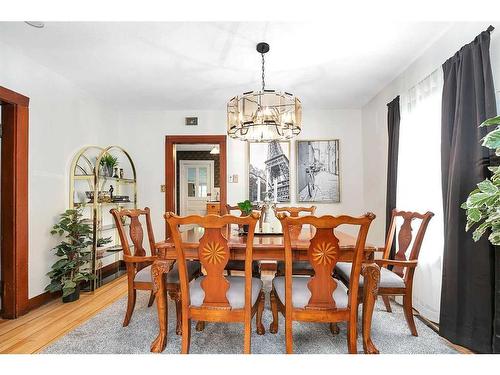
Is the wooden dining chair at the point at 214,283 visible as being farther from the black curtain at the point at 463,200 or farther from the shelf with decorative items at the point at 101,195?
the shelf with decorative items at the point at 101,195


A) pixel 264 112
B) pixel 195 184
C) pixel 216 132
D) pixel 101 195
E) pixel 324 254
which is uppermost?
pixel 216 132

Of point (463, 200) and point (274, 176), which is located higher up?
point (274, 176)

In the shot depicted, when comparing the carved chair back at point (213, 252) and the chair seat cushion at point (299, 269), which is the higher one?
the carved chair back at point (213, 252)

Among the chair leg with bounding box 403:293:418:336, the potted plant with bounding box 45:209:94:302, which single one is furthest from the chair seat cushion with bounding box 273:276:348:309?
the potted plant with bounding box 45:209:94:302

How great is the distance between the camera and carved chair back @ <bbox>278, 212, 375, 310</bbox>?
1.45 m

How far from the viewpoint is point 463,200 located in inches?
75.7

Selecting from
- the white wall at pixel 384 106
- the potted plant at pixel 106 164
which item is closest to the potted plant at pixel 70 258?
the potted plant at pixel 106 164

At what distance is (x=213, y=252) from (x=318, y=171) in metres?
3.06

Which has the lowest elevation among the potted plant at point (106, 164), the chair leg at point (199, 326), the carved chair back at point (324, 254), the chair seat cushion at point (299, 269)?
the chair leg at point (199, 326)

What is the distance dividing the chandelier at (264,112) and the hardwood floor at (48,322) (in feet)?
7.08

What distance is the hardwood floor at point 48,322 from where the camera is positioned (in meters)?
2.01

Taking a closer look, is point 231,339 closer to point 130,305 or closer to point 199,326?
point 199,326

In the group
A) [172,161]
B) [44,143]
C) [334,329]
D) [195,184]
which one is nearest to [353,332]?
[334,329]

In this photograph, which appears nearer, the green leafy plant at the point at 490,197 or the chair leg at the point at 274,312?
the green leafy plant at the point at 490,197
